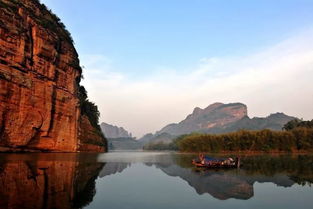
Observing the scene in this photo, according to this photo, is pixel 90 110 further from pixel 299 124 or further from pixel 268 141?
pixel 299 124

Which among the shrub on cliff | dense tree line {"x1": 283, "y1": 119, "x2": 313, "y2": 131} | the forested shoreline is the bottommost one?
the forested shoreline

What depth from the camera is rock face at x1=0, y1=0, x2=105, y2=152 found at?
169 ft

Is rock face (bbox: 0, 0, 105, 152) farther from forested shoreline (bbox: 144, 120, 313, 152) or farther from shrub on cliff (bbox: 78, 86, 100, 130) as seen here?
forested shoreline (bbox: 144, 120, 313, 152)

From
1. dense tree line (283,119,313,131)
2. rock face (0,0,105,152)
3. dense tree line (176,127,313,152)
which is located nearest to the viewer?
rock face (0,0,105,152)

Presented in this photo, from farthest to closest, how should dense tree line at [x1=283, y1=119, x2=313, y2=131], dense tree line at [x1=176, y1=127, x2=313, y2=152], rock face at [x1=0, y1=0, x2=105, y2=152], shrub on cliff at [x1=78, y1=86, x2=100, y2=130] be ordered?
dense tree line at [x1=283, y1=119, x2=313, y2=131]
shrub on cliff at [x1=78, y1=86, x2=100, y2=130]
dense tree line at [x1=176, y1=127, x2=313, y2=152]
rock face at [x1=0, y1=0, x2=105, y2=152]

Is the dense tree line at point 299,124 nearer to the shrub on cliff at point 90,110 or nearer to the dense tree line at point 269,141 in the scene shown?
the dense tree line at point 269,141

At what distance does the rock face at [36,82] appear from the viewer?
2025 inches

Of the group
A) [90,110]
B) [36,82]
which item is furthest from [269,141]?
[36,82]

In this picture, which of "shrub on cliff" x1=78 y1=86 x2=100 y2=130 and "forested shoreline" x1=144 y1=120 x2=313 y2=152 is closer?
"forested shoreline" x1=144 y1=120 x2=313 y2=152

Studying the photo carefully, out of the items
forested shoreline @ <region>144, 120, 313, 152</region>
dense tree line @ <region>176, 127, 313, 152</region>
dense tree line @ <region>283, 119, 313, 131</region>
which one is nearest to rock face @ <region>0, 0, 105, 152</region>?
forested shoreline @ <region>144, 120, 313, 152</region>

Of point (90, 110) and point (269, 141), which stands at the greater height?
point (90, 110)

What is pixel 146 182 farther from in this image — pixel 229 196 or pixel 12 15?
pixel 12 15

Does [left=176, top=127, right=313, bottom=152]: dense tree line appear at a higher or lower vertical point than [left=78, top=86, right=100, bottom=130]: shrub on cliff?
lower

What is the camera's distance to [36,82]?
193ft
